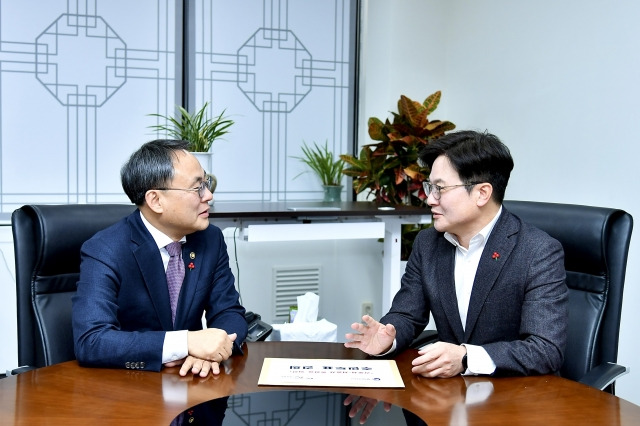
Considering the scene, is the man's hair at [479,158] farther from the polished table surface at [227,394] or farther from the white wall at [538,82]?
the white wall at [538,82]

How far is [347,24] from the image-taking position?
4730 millimetres

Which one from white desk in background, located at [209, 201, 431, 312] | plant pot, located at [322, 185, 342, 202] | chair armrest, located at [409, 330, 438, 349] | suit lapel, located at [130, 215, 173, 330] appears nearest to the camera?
suit lapel, located at [130, 215, 173, 330]

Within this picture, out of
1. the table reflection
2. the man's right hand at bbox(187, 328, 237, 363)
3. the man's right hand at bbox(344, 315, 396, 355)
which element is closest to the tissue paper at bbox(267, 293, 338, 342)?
the man's right hand at bbox(344, 315, 396, 355)

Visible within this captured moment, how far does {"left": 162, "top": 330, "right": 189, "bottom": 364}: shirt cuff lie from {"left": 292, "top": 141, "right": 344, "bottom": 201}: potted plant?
115 inches

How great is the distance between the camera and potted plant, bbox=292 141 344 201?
4.60 metres

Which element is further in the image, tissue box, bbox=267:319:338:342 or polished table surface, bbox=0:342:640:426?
tissue box, bbox=267:319:338:342

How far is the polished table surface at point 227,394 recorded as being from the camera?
1378 millimetres

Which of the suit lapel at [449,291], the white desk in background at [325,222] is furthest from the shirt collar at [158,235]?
the white desk in background at [325,222]

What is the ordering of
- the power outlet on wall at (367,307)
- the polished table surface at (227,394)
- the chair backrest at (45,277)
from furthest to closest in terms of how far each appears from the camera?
1. the power outlet on wall at (367,307)
2. the chair backrest at (45,277)
3. the polished table surface at (227,394)

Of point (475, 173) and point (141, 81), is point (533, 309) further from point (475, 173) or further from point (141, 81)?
point (141, 81)

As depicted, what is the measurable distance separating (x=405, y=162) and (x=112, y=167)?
1.80 m

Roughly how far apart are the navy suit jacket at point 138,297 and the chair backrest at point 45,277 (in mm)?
192

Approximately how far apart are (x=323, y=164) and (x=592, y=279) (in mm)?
2629

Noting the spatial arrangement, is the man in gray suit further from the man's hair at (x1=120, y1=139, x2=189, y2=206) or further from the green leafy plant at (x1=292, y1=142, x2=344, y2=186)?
the green leafy plant at (x1=292, y1=142, x2=344, y2=186)
